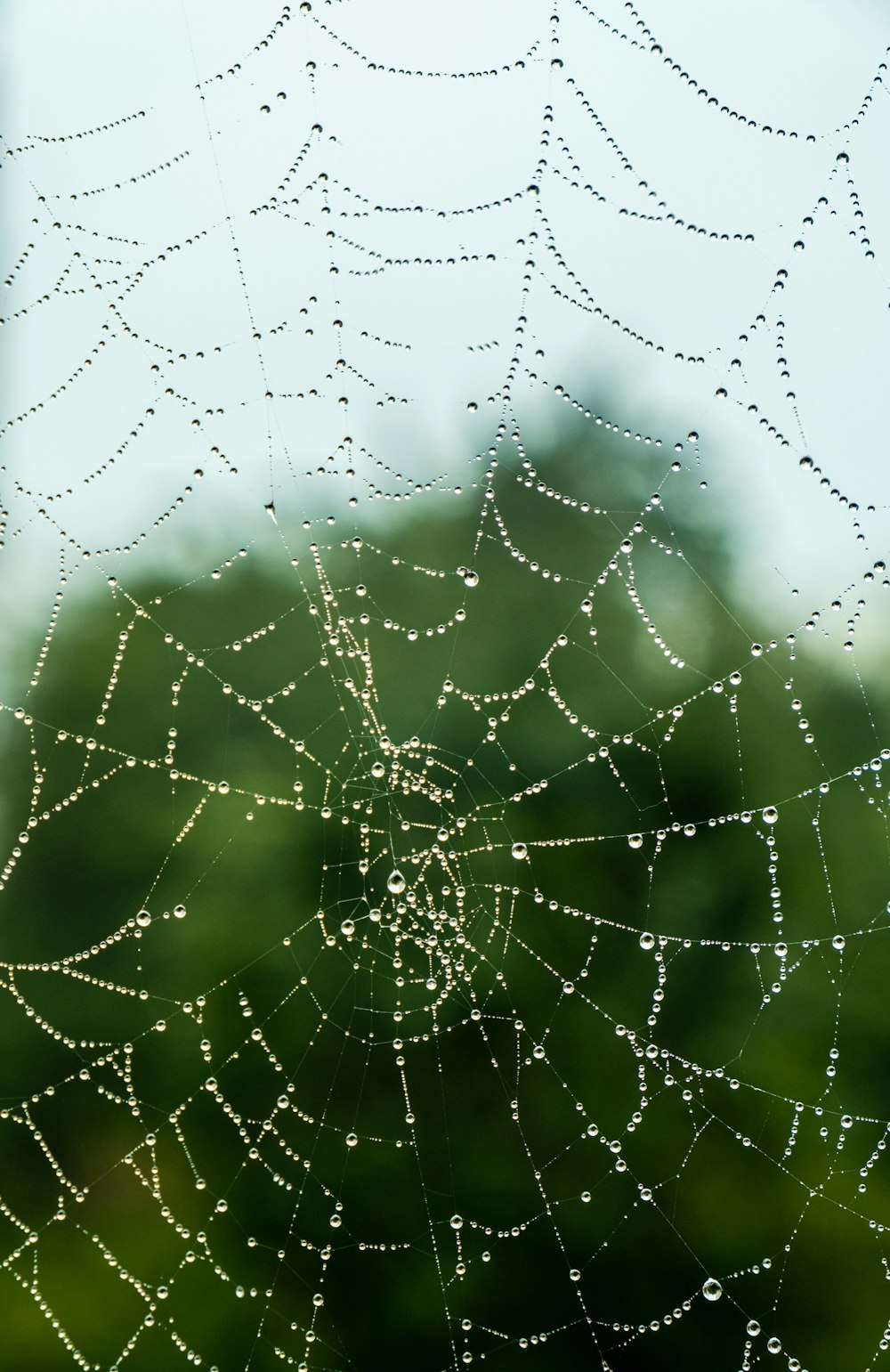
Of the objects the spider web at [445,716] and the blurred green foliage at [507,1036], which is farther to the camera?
the blurred green foliage at [507,1036]

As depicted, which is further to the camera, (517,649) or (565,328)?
(517,649)

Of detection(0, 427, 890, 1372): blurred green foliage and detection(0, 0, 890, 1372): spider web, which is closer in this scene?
detection(0, 0, 890, 1372): spider web

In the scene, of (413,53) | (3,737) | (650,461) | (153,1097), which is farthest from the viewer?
(153,1097)

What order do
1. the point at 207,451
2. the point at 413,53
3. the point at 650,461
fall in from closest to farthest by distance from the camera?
the point at 413,53, the point at 207,451, the point at 650,461

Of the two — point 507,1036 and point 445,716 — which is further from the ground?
point 445,716

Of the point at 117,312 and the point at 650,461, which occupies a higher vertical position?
the point at 650,461

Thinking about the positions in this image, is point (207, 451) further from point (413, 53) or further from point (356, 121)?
point (413, 53)

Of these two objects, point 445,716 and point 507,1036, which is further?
point 507,1036

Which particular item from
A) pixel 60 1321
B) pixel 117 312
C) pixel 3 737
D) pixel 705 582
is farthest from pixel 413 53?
pixel 60 1321
